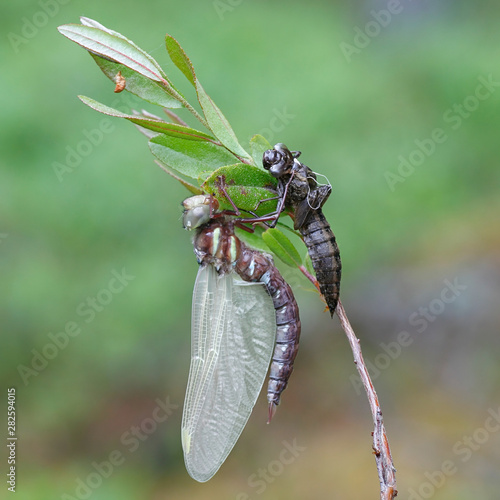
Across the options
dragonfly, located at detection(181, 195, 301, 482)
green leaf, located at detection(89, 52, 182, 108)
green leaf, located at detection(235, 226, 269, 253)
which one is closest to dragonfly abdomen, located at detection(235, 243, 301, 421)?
dragonfly, located at detection(181, 195, 301, 482)

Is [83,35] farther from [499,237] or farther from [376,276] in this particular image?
[499,237]

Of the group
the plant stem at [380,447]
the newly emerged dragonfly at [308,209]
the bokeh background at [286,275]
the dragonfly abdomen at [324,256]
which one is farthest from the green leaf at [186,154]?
the bokeh background at [286,275]

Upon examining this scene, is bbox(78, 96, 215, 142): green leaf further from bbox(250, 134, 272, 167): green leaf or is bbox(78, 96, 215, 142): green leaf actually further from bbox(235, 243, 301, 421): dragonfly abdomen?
bbox(235, 243, 301, 421): dragonfly abdomen

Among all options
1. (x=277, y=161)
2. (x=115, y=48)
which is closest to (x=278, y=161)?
(x=277, y=161)

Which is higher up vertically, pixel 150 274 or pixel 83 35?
pixel 83 35

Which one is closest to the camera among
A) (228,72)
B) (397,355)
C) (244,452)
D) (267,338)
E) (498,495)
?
(267,338)

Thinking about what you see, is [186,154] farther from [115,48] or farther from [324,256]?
[324,256]

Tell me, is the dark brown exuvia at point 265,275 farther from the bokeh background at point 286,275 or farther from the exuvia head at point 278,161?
the bokeh background at point 286,275

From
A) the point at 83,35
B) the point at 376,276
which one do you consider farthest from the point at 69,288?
the point at 83,35
